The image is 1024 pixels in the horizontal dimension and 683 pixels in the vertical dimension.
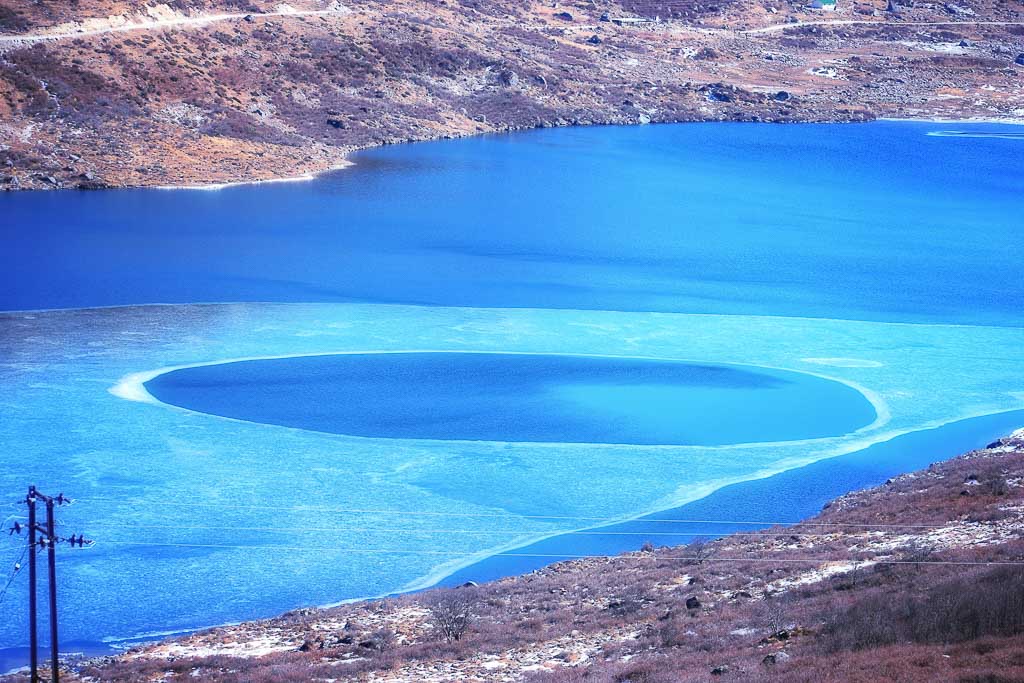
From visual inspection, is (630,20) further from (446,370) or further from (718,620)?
(718,620)

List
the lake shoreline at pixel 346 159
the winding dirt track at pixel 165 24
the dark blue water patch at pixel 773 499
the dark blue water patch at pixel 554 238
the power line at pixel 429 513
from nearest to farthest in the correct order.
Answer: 1. the dark blue water patch at pixel 773 499
2. the power line at pixel 429 513
3. the dark blue water patch at pixel 554 238
4. the lake shoreline at pixel 346 159
5. the winding dirt track at pixel 165 24

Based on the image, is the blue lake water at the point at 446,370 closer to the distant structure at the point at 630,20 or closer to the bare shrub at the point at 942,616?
the bare shrub at the point at 942,616

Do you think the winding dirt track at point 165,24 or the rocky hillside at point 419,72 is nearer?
the rocky hillside at point 419,72

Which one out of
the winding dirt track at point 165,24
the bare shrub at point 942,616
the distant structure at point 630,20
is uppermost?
the distant structure at point 630,20

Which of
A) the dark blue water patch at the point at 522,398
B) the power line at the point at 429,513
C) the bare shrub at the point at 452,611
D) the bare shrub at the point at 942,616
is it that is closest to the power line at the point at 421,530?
the power line at the point at 429,513

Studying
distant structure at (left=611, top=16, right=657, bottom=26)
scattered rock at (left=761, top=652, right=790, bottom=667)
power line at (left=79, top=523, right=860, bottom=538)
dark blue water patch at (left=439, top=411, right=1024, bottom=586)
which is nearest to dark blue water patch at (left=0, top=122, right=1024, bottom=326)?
dark blue water patch at (left=439, top=411, right=1024, bottom=586)

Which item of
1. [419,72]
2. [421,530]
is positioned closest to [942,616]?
[421,530]

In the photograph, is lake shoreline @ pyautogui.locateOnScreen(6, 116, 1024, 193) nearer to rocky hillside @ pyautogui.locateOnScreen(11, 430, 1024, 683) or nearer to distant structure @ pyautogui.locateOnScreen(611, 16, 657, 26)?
distant structure @ pyautogui.locateOnScreen(611, 16, 657, 26)

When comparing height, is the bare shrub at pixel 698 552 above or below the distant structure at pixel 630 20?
below
